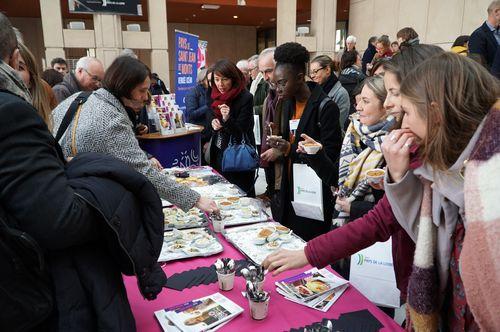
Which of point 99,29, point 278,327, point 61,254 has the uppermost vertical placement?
point 99,29

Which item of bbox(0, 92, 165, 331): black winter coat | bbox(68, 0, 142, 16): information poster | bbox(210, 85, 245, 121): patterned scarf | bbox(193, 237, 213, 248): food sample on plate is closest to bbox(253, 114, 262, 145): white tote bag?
bbox(210, 85, 245, 121): patterned scarf

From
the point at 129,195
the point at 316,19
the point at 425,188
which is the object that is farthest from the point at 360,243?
the point at 316,19

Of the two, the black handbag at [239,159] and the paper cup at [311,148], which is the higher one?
the paper cup at [311,148]

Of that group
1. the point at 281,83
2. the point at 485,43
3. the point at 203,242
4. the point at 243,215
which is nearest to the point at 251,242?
the point at 203,242

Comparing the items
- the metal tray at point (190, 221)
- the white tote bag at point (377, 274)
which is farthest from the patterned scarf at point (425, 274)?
the metal tray at point (190, 221)

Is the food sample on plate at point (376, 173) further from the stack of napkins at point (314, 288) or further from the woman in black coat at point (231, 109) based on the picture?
the woman in black coat at point (231, 109)

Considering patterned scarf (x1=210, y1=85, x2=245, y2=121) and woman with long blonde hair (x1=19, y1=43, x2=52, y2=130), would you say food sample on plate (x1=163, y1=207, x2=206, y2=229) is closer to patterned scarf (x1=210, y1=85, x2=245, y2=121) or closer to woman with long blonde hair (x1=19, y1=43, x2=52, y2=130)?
woman with long blonde hair (x1=19, y1=43, x2=52, y2=130)

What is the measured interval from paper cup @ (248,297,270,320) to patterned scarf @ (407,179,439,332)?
433 millimetres

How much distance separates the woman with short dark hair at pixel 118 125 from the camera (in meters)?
1.58

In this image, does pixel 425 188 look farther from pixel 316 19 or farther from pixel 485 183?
pixel 316 19

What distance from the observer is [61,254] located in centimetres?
89

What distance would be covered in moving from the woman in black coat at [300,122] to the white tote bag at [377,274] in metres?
0.67

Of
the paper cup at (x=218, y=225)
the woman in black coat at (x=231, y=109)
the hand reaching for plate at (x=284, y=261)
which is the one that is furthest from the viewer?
the woman in black coat at (x=231, y=109)

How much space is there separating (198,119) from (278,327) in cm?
368
